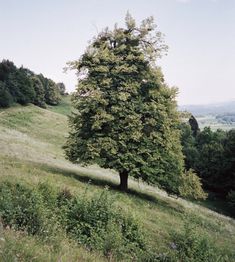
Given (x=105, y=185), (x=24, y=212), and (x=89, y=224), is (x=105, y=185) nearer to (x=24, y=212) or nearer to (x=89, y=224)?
(x=89, y=224)

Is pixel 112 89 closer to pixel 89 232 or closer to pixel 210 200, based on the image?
pixel 89 232

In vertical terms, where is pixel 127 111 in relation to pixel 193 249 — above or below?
above

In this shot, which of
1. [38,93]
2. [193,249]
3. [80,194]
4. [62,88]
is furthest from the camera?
[62,88]

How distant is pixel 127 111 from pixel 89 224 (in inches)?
547

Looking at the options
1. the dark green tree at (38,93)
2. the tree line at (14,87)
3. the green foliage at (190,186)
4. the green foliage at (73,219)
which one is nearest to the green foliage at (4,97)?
the tree line at (14,87)

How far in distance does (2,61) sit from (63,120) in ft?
59.1

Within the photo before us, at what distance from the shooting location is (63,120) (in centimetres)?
7562

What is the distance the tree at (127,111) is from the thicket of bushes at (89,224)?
1021 centimetres

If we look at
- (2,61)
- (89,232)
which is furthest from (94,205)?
(2,61)

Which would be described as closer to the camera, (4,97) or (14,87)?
(4,97)

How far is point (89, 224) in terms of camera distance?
1379cm

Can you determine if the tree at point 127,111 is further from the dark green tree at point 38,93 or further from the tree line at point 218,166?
the dark green tree at point 38,93

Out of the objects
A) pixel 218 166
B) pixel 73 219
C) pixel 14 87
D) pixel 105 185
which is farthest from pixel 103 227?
pixel 14 87

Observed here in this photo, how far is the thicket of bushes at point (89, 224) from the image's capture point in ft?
37.9
